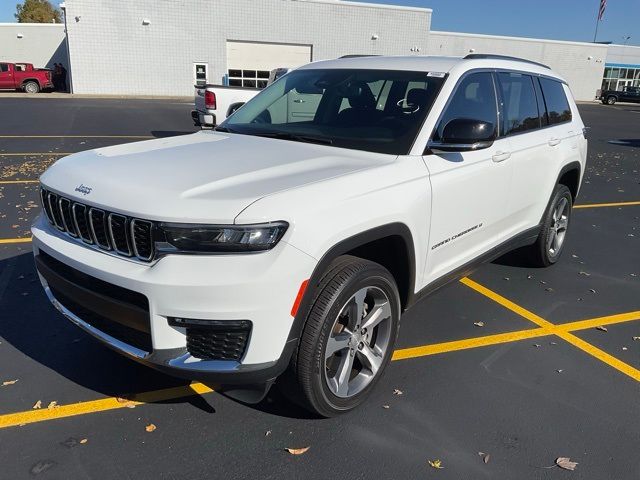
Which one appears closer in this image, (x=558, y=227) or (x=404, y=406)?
(x=404, y=406)

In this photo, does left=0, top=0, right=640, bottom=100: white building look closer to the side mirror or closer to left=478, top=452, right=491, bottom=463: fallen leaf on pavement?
the side mirror

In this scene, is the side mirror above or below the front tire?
above

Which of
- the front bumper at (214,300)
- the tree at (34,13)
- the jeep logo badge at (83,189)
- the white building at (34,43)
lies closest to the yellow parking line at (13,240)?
the jeep logo badge at (83,189)

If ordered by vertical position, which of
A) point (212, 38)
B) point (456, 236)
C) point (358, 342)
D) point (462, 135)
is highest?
point (212, 38)

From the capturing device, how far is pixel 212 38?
34.2 m

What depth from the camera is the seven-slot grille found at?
2.37 m

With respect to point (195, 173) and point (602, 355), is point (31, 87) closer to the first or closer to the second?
point (195, 173)

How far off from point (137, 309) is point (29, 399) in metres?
1.25

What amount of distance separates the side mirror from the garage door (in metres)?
33.7

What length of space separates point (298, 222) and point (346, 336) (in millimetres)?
832

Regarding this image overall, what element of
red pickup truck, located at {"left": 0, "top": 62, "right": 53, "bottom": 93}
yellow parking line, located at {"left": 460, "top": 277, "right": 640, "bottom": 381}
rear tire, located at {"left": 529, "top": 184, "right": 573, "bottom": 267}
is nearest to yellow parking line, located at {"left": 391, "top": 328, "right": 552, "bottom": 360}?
yellow parking line, located at {"left": 460, "top": 277, "right": 640, "bottom": 381}

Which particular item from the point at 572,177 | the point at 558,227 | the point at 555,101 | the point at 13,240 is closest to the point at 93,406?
the point at 13,240

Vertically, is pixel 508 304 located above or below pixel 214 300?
below

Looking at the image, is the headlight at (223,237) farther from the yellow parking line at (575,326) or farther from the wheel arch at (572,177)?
the wheel arch at (572,177)
